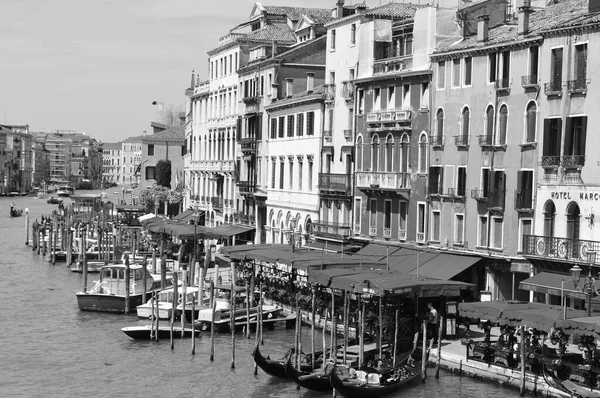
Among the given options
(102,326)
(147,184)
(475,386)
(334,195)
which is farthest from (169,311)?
(147,184)

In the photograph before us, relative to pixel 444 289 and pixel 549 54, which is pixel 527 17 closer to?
pixel 549 54

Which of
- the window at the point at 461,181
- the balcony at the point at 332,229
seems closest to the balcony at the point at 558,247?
the window at the point at 461,181

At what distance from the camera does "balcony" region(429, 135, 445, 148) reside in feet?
140

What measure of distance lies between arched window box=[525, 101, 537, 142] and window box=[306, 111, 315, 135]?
17200mm

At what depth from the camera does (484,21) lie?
40469mm

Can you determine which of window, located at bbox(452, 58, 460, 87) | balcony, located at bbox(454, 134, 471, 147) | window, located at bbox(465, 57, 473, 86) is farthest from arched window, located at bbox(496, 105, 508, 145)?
window, located at bbox(452, 58, 460, 87)

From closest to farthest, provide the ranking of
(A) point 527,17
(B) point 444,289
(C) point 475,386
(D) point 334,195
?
(C) point 475,386
(B) point 444,289
(A) point 527,17
(D) point 334,195

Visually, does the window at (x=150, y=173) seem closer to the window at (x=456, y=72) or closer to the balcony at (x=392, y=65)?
the balcony at (x=392, y=65)

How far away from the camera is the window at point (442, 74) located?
42469 mm

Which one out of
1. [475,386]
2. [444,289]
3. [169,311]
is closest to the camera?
[475,386]

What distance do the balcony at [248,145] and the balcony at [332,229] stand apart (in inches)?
462

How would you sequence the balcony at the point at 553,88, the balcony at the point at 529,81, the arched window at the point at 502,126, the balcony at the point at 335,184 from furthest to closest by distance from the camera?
the balcony at the point at 335,184 < the arched window at the point at 502,126 < the balcony at the point at 529,81 < the balcony at the point at 553,88

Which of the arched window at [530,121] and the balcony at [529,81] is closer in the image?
the balcony at [529,81]

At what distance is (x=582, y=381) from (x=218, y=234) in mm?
33197
